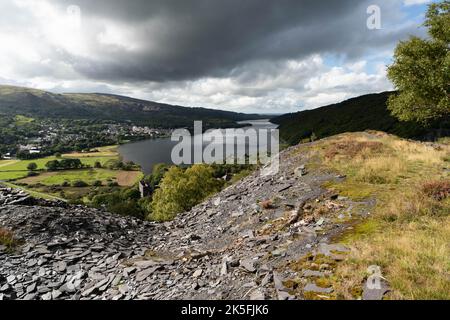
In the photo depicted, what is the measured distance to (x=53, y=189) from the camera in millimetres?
102375

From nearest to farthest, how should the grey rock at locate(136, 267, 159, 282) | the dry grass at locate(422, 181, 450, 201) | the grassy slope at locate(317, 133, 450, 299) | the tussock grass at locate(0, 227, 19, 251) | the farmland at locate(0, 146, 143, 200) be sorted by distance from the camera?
the grassy slope at locate(317, 133, 450, 299) < the grey rock at locate(136, 267, 159, 282) < the dry grass at locate(422, 181, 450, 201) < the tussock grass at locate(0, 227, 19, 251) < the farmland at locate(0, 146, 143, 200)

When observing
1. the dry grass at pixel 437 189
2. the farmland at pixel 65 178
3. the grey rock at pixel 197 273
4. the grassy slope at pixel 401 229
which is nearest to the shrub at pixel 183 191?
the grassy slope at pixel 401 229

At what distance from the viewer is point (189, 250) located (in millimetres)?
13688

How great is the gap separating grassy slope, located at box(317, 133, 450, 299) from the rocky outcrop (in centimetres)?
74

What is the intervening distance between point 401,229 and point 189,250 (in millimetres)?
9004

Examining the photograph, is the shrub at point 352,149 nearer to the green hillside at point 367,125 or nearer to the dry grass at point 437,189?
the dry grass at point 437,189

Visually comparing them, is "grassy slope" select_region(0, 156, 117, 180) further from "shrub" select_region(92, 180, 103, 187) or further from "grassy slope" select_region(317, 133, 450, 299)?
"grassy slope" select_region(317, 133, 450, 299)

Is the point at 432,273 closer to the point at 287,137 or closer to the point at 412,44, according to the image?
the point at 412,44

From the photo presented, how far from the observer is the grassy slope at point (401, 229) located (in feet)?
22.7

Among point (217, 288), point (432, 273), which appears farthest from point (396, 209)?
point (217, 288)

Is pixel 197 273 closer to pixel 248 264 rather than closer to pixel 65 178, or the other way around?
pixel 248 264

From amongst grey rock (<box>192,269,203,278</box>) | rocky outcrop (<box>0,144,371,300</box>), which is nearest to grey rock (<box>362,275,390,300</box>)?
rocky outcrop (<box>0,144,371,300</box>)

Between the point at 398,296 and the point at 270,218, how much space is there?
8.49m

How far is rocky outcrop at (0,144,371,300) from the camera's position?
855cm
